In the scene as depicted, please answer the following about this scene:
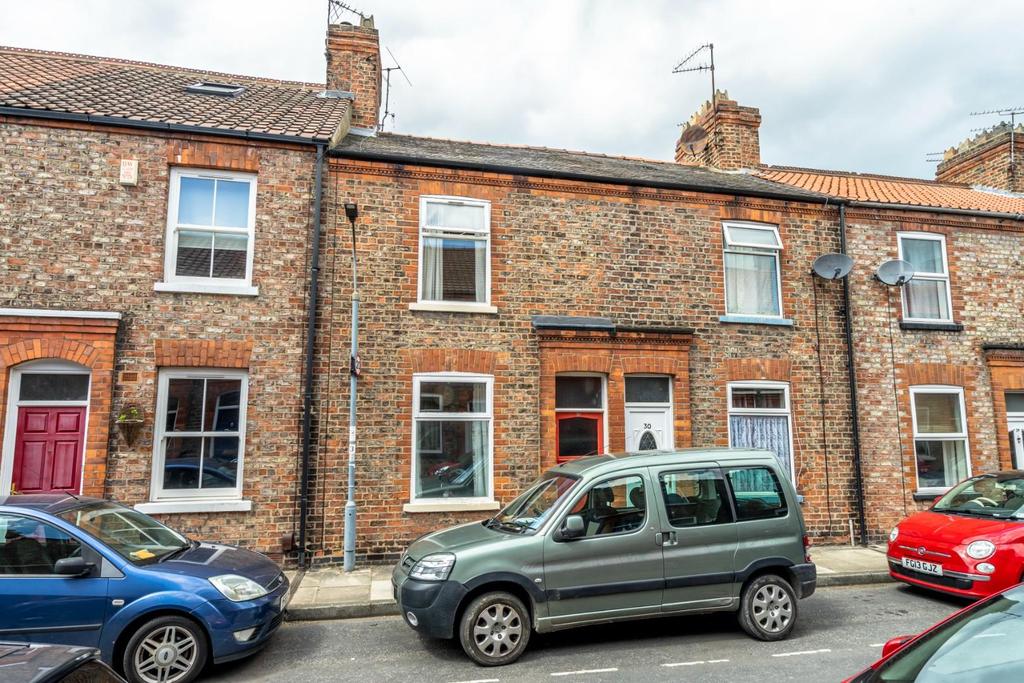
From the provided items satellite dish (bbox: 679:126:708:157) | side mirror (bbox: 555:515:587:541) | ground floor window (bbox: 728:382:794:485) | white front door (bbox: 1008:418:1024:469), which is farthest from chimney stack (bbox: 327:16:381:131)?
white front door (bbox: 1008:418:1024:469)

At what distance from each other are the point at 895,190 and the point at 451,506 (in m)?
12.2

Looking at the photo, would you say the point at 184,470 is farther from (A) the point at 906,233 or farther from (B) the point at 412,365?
(A) the point at 906,233

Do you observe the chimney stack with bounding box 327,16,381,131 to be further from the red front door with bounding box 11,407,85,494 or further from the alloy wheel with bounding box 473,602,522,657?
the alloy wheel with bounding box 473,602,522,657

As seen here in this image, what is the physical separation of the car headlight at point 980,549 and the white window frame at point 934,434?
4.43 m

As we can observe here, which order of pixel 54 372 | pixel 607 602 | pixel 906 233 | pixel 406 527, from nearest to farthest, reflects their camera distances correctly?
pixel 607 602 → pixel 54 372 → pixel 406 527 → pixel 906 233

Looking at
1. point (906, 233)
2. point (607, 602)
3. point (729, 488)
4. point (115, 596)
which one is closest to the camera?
point (115, 596)

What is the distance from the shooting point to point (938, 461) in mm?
11445

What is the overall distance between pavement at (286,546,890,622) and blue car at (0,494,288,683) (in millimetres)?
1526

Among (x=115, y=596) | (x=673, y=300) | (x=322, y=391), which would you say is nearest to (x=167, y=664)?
(x=115, y=596)

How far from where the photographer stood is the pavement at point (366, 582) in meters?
7.14

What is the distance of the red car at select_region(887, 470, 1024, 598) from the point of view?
692 centimetres

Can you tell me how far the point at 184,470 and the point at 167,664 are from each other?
4.14 metres

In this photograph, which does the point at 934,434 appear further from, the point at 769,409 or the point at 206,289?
the point at 206,289

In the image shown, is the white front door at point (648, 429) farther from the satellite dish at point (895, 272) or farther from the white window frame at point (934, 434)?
the satellite dish at point (895, 272)
